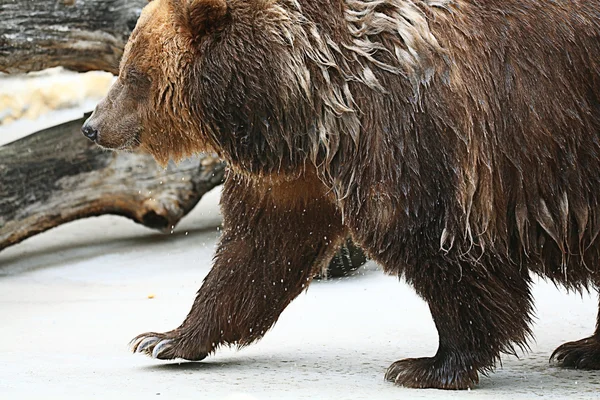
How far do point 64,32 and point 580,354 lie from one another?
13.2 ft

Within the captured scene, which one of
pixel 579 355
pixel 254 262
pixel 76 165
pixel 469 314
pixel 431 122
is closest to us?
pixel 431 122

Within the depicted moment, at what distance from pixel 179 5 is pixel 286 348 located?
180 centimetres

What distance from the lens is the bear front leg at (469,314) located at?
3947mm

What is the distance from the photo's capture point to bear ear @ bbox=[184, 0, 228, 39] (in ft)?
12.8

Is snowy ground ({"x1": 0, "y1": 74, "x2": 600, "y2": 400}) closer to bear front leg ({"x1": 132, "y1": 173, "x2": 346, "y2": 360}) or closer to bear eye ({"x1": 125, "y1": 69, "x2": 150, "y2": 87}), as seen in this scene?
bear front leg ({"x1": 132, "y1": 173, "x2": 346, "y2": 360})

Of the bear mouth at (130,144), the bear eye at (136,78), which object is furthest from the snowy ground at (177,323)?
the bear eye at (136,78)

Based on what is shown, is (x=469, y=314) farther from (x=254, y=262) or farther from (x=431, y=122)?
(x=254, y=262)

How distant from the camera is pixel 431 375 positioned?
13.4 feet

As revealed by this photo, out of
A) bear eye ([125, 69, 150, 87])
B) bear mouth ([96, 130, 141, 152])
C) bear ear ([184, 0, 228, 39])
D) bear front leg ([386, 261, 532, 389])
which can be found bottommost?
bear front leg ([386, 261, 532, 389])

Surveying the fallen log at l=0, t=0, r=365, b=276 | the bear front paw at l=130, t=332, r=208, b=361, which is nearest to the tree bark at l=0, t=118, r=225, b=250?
the fallen log at l=0, t=0, r=365, b=276

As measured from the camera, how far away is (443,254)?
12.8 ft

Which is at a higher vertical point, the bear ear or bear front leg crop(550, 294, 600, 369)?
the bear ear

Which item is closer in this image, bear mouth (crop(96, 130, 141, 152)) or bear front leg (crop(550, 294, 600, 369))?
bear mouth (crop(96, 130, 141, 152))

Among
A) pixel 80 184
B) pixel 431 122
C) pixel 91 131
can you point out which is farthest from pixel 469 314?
pixel 80 184
